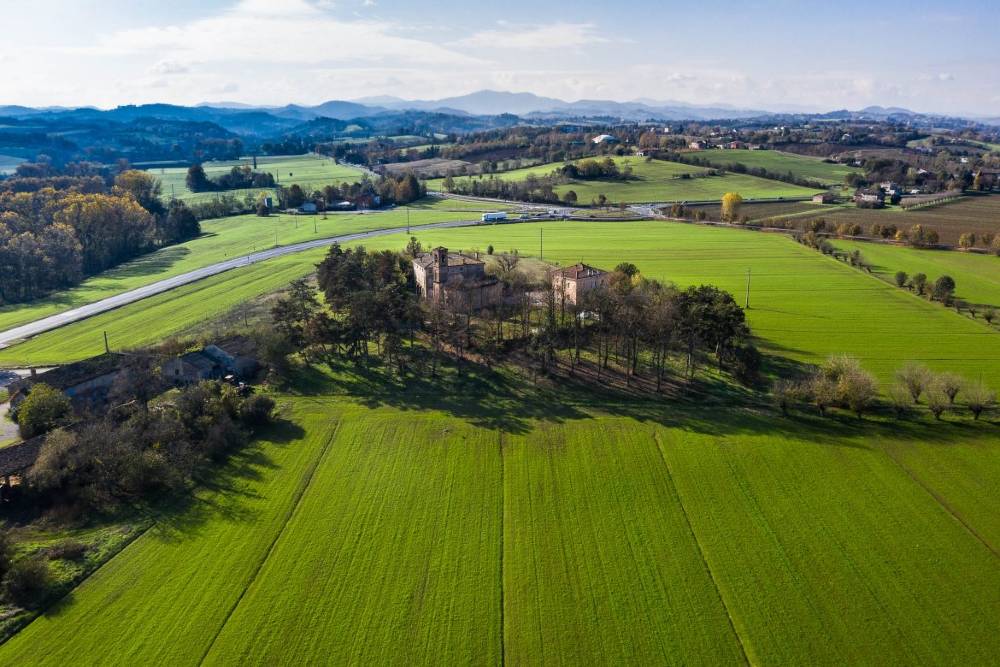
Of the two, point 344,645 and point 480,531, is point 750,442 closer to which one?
point 480,531

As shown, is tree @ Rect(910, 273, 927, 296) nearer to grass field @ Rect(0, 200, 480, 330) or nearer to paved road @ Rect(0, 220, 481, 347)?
paved road @ Rect(0, 220, 481, 347)

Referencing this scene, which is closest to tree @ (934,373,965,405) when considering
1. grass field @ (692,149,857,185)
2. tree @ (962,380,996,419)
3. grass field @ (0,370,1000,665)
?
tree @ (962,380,996,419)

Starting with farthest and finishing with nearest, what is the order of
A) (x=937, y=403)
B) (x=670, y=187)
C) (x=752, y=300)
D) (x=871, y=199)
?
(x=670, y=187)
(x=871, y=199)
(x=752, y=300)
(x=937, y=403)

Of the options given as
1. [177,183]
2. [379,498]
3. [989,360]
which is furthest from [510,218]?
[177,183]

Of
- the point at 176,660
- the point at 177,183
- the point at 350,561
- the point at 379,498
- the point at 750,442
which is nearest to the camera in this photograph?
the point at 176,660

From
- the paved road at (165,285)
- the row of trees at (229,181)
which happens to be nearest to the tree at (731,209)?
the paved road at (165,285)

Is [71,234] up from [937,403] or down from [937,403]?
up

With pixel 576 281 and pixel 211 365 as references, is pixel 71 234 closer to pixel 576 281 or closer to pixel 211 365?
pixel 211 365

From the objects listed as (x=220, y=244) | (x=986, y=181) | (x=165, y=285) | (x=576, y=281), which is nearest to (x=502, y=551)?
(x=576, y=281)
